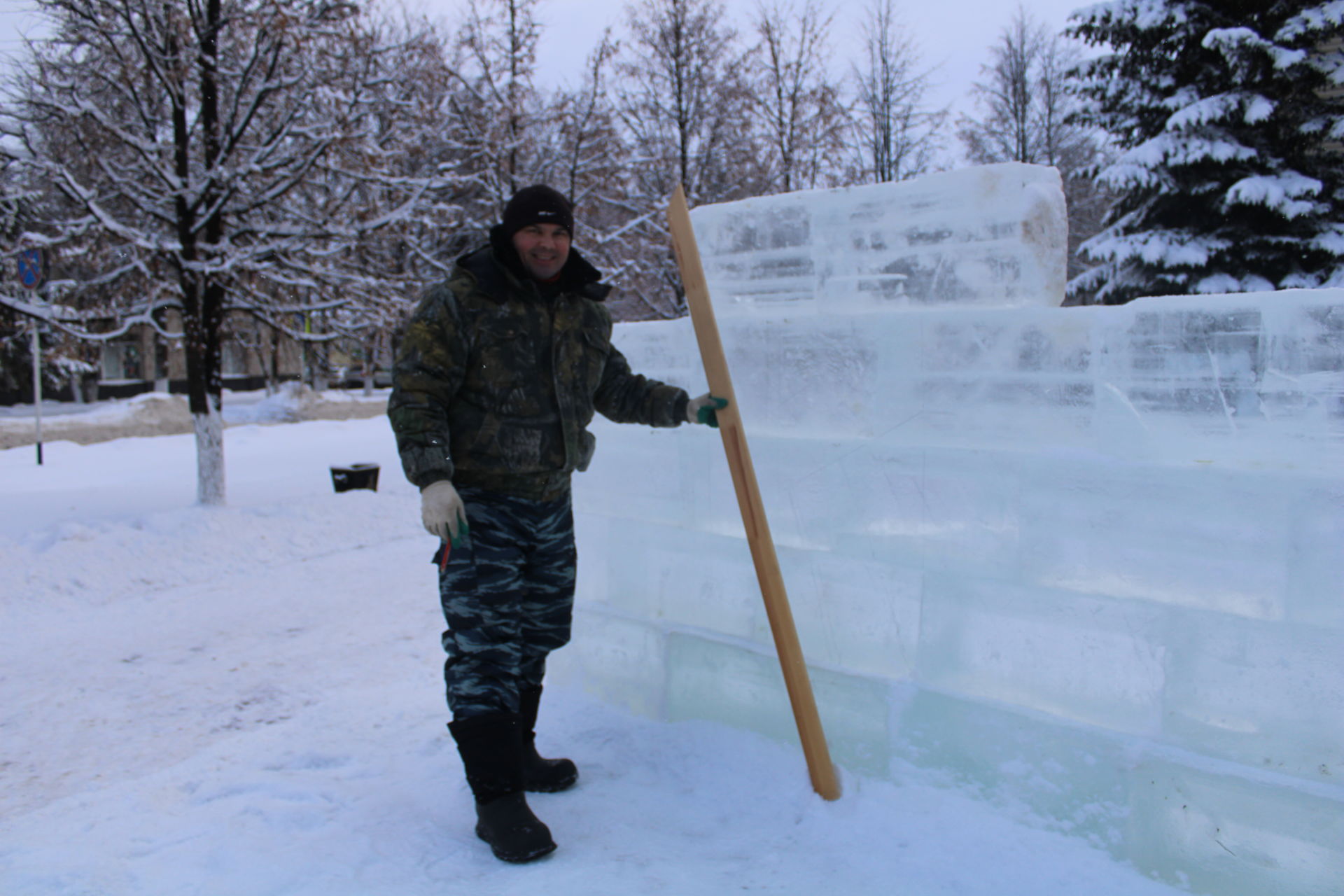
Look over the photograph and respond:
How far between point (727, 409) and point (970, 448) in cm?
64

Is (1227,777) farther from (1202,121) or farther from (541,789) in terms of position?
(1202,121)

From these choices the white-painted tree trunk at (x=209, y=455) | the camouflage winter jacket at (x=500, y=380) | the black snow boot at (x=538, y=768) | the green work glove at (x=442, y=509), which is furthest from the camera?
the white-painted tree trunk at (x=209, y=455)

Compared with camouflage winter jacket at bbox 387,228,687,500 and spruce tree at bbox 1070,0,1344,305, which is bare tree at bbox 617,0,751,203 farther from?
camouflage winter jacket at bbox 387,228,687,500

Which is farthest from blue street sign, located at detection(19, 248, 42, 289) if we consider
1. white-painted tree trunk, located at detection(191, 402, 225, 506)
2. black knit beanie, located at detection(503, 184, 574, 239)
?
black knit beanie, located at detection(503, 184, 574, 239)

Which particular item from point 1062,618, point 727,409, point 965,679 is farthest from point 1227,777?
point 727,409

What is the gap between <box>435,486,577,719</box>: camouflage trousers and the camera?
2.31 meters

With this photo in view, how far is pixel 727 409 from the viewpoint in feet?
7.93

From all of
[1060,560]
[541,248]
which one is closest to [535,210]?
[541,248]

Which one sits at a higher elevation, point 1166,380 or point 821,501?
point 1166,380

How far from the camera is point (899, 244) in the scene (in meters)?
2.45

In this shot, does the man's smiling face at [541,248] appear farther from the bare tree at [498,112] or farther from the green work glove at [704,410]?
the bare tree at [498,112]

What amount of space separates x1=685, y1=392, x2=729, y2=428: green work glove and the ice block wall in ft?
0.69

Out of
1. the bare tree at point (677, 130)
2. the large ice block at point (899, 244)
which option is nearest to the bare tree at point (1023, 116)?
the bare tree at point (677, 130)

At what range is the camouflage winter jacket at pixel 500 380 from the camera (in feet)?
7.44
